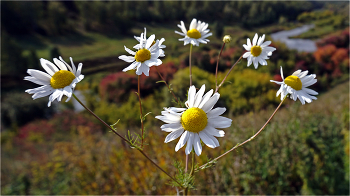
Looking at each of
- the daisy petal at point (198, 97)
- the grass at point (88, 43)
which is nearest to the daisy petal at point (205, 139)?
the daisy petal at point (198, 97)

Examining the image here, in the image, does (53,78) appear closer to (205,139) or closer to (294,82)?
(205,139)

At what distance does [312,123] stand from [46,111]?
9.12 m

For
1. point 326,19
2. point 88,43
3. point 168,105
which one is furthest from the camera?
point 88,43

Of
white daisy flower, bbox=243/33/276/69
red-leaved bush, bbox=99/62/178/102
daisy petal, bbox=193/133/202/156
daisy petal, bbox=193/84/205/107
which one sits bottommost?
daisy petal, bbox=193/133/202/156

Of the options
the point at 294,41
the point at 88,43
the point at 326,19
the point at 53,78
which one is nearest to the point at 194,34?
the point at 53,78

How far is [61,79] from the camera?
73cm

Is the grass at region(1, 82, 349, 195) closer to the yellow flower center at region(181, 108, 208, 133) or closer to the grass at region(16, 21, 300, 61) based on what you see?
the yellow flower center at region(181, 108, 208, 133)

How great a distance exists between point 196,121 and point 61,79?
0.53 metres

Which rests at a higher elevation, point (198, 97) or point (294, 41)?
point (294, 41)

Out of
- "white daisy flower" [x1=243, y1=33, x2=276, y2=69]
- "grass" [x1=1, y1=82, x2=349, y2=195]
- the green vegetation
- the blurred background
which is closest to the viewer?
"white daisy flower" [x1=243, y1=33, x2=276, y2=69]

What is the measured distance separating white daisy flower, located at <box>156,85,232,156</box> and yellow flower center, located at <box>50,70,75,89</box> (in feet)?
1.26

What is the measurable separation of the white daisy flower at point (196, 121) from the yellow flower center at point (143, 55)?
0.24 meters

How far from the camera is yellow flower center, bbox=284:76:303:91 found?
2.75ft

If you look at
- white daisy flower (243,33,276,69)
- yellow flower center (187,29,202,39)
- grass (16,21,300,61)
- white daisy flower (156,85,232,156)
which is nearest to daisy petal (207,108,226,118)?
white daisy flower (156,85,232,156)
